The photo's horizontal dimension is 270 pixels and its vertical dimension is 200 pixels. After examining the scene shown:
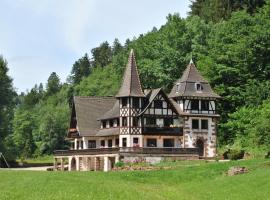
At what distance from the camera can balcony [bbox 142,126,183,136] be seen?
74188 mm

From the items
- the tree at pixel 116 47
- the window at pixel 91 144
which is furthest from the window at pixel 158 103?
the tree at pixel 116 47

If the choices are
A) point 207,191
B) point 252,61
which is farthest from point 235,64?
point 207,191

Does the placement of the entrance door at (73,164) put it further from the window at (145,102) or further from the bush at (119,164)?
the bush at (119,164)

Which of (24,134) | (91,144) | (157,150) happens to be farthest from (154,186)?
(24,134)

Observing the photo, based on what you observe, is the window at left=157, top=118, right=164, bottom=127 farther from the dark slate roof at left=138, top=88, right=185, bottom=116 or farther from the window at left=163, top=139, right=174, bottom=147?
the dark slate roof at left=138, top=88, right=185, bottom=116

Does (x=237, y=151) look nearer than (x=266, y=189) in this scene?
No

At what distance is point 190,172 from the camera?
48656 millimetres

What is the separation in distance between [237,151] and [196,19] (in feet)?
117

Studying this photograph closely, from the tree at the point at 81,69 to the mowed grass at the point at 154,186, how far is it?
143m

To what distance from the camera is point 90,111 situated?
8238 centimetres

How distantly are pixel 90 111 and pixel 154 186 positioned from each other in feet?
134

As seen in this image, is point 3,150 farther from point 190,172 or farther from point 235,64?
point 190,172

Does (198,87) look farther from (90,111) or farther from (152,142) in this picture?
(90,111)

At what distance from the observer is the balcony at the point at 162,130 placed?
7419cm
